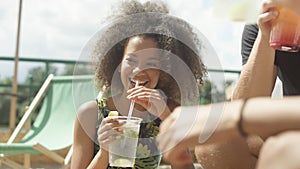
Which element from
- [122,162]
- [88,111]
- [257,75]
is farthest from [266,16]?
[88,111]

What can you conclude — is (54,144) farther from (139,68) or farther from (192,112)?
(192,112)

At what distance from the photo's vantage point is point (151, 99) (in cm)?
140

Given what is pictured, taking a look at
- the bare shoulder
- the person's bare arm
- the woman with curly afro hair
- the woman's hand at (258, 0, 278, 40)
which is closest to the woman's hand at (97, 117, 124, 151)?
the woman with curly afro hair

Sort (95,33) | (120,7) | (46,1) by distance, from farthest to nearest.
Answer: (46,1), (120,7), (95,33)

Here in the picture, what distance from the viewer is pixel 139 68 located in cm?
156

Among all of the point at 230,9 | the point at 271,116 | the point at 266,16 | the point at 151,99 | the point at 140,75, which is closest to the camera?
the point at 271,116

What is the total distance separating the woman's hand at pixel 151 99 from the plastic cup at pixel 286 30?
0.32m

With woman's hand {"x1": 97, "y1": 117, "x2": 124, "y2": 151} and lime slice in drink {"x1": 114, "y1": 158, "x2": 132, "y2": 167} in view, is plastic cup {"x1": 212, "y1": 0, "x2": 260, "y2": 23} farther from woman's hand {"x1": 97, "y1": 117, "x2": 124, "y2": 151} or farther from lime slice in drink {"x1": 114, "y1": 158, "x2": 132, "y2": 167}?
Result: lime slice in drink {"x1": 114, "y1": 158, "x2": 132, "y2": 167}

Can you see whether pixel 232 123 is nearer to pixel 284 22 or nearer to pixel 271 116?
pixel 271 116

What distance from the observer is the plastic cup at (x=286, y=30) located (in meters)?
1.16

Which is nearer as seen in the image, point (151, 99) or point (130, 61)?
point (151, 99)

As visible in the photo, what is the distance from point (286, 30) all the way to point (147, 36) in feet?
1.88

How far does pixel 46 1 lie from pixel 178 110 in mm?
10381

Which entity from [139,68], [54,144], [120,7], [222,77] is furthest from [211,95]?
[54,144]
